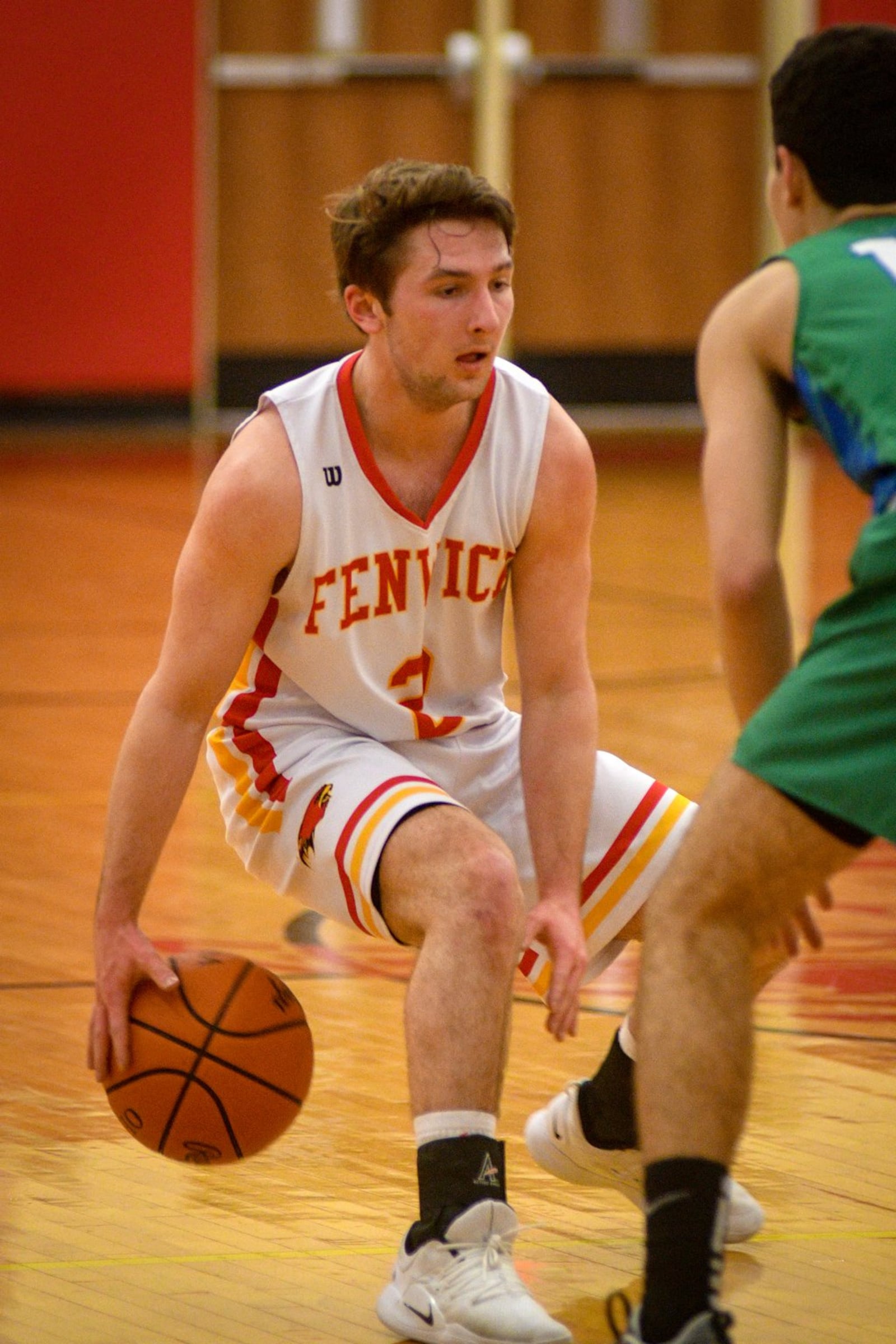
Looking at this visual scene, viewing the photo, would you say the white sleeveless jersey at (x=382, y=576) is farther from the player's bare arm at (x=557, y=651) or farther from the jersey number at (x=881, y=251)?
the jersey number at (x=881, y=251)

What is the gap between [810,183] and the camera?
2.37 metres

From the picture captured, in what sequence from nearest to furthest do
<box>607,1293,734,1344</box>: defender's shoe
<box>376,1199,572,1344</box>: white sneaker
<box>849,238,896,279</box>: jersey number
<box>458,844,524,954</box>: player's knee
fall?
<box>607,1293,734,1344</box>: defender's shoe
<box>849,238,896,279</box>: jersey number
<box>376,1199,572,1344</box>: white sneaker
<box>458,844,524,954</box>: player's knee

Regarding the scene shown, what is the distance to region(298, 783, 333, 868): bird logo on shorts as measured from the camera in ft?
9.43

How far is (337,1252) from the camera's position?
9.21 feet

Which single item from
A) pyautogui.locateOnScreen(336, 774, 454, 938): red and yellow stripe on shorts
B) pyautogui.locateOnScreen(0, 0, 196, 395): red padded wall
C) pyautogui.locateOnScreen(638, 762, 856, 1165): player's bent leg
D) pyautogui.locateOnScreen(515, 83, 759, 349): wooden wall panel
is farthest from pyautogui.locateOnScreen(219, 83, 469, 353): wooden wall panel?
pyautogui.locateOnScreen(638, 762, 856, 1165): player's bent leg

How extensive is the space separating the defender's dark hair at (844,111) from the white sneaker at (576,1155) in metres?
1.30

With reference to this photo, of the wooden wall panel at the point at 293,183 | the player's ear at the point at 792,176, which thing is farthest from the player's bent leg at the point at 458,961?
the wooden wall panel at the point at 293,183

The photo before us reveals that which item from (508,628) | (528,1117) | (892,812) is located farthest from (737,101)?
(892,812)

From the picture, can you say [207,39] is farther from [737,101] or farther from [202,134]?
[737,101]

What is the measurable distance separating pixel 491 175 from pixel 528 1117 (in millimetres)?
7696

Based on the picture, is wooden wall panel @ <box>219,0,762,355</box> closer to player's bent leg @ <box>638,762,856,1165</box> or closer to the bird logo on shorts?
the bird logo on shorts

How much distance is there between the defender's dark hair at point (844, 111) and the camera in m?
2.29

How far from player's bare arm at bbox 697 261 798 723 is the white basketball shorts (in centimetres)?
65

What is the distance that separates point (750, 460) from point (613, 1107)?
1.07 metres
